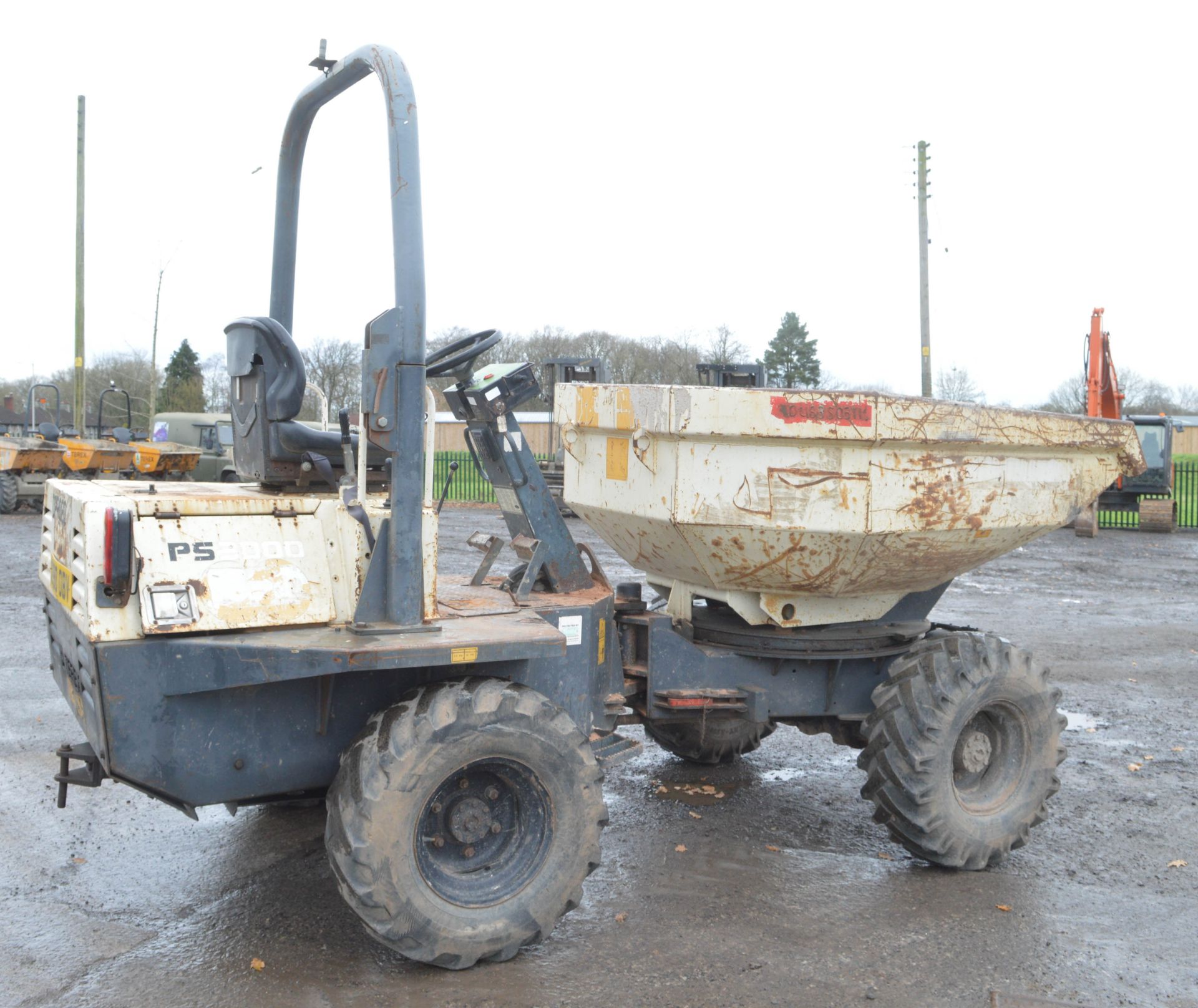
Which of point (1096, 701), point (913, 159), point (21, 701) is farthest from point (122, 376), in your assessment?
point (1096, 701)

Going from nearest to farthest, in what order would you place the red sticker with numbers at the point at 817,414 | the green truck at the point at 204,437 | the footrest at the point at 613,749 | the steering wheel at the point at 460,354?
the red sticker with numbers at the point at 817,414, the footrest at the point at 613,749, the steering wheel at the point at 460,354, the green truck at the point at 204,437

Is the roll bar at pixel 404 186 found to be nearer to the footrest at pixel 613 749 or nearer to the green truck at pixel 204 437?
the footrest at pixel 613 749

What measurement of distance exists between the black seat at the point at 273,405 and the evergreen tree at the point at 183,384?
3185cm

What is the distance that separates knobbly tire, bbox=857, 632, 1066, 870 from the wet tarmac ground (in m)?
0.20

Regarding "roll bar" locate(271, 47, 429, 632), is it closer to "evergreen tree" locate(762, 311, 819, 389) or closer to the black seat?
the black seat

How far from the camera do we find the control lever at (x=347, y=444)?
Answer: 3732mm

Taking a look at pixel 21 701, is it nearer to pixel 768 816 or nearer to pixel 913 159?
pixel 768 816

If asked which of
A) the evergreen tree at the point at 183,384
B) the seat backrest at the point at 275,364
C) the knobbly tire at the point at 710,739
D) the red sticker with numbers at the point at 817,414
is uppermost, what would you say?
the evergreen tree at the point at 183,384

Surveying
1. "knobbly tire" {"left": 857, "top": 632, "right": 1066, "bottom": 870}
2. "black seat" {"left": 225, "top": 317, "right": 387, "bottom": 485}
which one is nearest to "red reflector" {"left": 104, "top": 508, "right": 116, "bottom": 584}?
"black seat" {"left": 225, "top": 317, "right": 387, "bottom": 485}

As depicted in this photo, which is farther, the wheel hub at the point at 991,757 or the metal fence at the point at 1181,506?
the metal fence at the point at 1181,506

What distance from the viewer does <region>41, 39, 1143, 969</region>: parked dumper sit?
11.1 feet

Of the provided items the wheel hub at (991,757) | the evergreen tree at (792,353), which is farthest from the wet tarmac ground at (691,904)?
the evergreen tree at (792,353)

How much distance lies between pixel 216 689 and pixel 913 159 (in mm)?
24725

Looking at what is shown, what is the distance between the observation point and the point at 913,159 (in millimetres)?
24969
